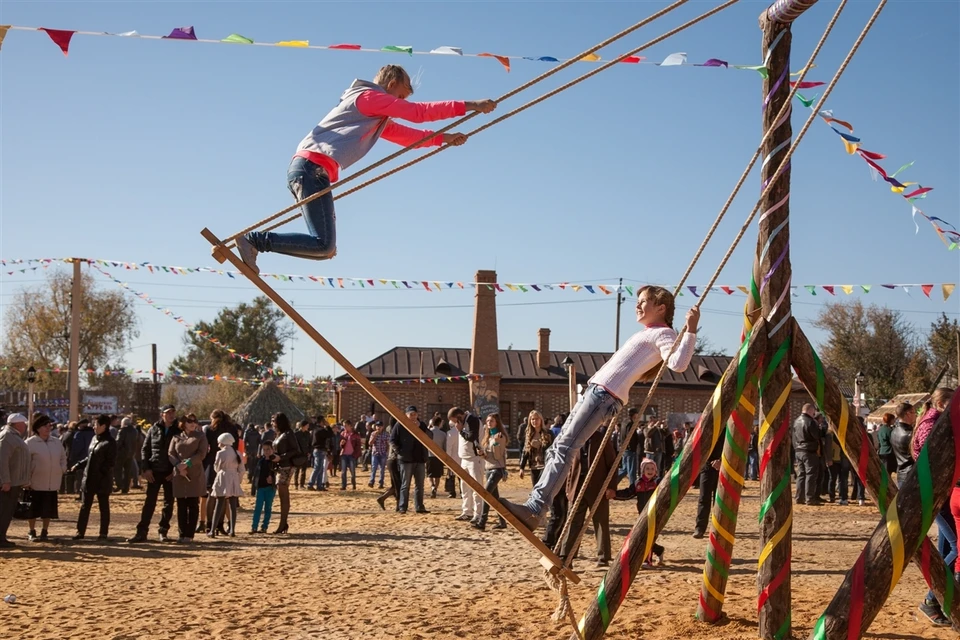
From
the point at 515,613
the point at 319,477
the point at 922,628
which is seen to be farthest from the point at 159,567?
the point at 319,477

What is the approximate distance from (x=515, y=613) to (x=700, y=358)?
3967 centimetres

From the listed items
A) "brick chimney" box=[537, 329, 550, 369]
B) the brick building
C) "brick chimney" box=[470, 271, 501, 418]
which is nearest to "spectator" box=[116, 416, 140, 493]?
the brick building

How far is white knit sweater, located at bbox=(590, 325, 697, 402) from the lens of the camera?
195 inches

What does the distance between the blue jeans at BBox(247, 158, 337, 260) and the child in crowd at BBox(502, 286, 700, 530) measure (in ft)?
5.08

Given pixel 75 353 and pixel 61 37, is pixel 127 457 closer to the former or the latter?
pixel 75 353

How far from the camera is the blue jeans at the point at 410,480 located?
51.5 ft

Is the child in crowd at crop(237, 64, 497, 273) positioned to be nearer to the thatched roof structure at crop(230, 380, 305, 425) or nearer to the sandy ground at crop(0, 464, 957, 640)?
the sandy ground at crop(0, 464, 957, 640)

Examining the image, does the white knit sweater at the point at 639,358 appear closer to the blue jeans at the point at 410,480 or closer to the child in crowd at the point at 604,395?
the child in crowd at the point at 604,395

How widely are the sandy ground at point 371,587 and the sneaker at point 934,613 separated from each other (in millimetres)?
101

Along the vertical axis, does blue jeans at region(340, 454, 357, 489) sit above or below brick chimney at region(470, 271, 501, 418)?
below

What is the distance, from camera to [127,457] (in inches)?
736

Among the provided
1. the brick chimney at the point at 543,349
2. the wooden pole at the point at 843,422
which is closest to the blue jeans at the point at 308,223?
the wooden pole at the point at 843,422

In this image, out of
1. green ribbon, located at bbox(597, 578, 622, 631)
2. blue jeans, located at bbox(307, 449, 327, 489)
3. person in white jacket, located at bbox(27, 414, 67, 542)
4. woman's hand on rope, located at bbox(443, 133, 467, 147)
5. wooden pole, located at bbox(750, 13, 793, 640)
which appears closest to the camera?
woman's hand on rope, located at bbox(443, 133, 467, 147)

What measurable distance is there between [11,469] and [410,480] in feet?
20.3
